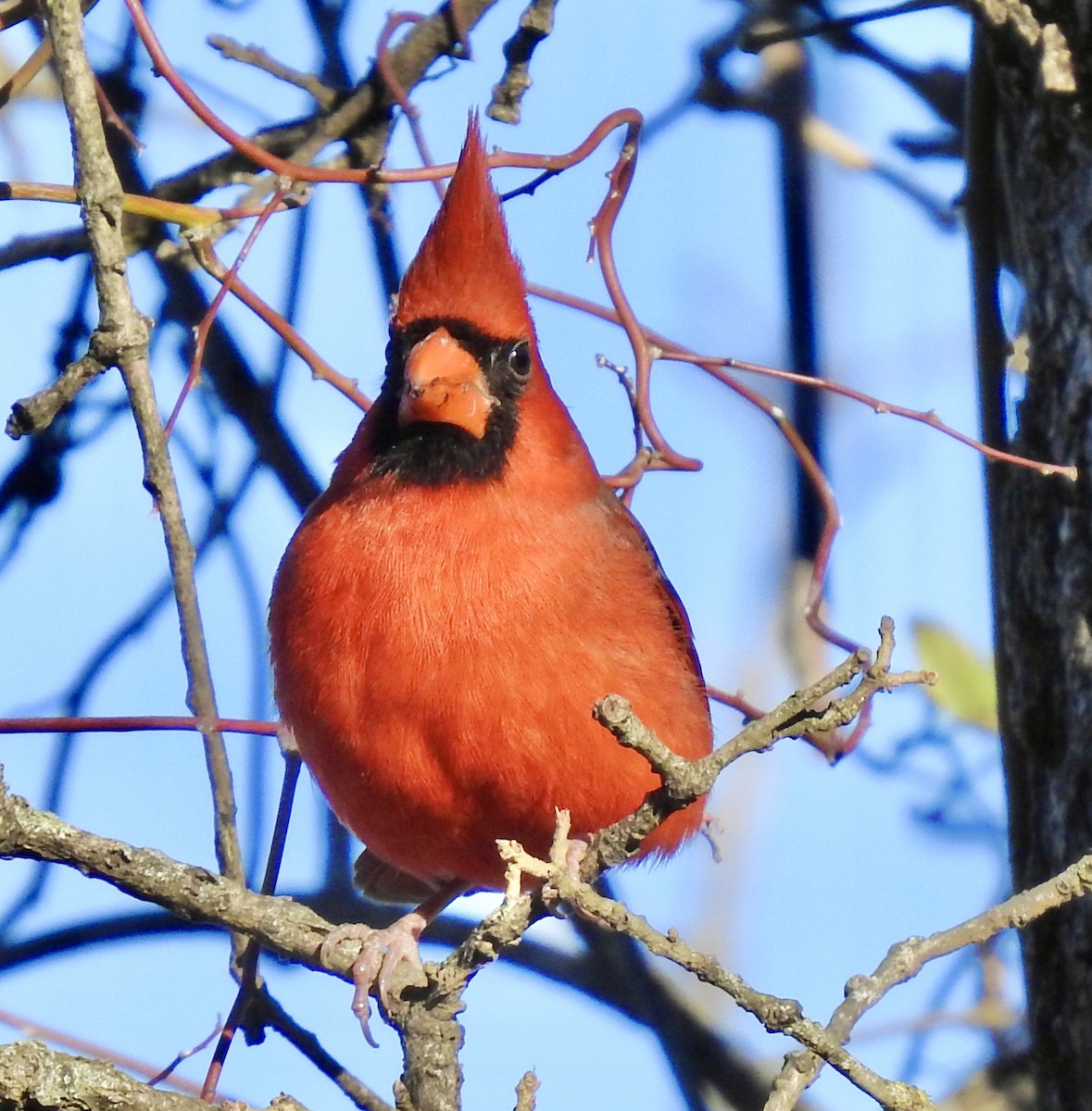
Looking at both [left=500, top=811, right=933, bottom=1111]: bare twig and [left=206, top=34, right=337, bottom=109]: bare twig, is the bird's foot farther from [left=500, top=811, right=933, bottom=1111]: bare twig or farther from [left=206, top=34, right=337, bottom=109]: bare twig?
[left=206, top=34, right=337, bottom=109]: bare twig

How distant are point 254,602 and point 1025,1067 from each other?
5.23 ft

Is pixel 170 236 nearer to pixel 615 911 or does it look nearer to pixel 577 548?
pixel 577 548

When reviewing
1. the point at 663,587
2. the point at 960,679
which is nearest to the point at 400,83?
the point at 663,587

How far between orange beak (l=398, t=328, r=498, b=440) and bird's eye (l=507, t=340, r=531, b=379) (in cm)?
6

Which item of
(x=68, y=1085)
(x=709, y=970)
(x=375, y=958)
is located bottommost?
(x=68, y=1085)

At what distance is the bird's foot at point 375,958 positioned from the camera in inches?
73.7

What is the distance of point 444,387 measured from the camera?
A: 2307mm

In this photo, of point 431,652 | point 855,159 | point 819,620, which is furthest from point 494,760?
point 855,159

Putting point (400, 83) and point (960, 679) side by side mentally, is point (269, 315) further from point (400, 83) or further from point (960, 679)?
point (960, 679)

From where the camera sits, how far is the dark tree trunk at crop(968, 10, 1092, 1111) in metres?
2.31

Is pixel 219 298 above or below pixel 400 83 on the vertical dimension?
below

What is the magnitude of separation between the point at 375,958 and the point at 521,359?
2.80 ft

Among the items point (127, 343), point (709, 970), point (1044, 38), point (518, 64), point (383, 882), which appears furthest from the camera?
point (383, 882)

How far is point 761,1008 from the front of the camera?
1431 mm
